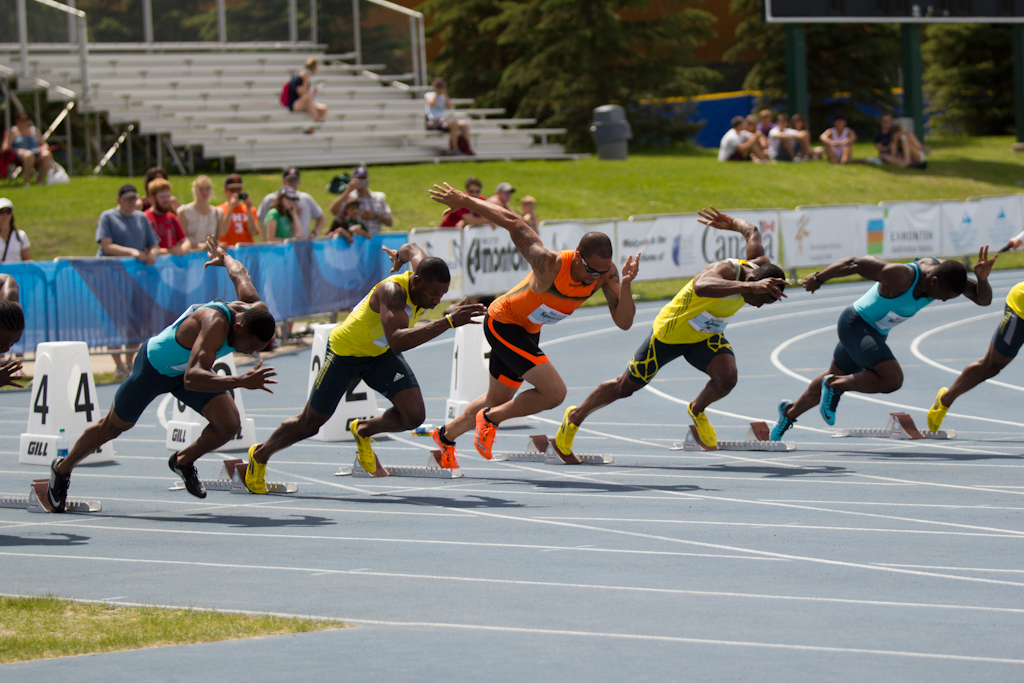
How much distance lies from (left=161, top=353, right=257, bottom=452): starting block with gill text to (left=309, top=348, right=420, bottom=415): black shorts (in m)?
1.91

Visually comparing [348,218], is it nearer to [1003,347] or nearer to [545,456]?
[545,456]

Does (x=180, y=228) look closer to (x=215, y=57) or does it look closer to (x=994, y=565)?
(x=994, y=565)

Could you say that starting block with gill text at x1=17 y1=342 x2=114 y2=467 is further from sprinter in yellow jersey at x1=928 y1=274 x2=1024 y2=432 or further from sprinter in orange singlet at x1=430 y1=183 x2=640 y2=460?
sprinter in yellow jersey at x1=928 y1=274 x2=1024 y2=432

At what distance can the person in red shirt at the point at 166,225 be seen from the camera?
15.8 m

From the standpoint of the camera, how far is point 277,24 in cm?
3062

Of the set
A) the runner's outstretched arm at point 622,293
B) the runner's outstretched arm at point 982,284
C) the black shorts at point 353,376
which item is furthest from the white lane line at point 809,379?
the black shorts at point 353,376

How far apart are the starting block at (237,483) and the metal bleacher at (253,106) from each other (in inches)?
694

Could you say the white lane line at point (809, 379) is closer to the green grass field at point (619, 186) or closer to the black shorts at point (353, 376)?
the black shorts at point (353, 376)

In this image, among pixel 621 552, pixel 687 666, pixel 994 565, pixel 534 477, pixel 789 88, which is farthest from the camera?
pixel 789 88

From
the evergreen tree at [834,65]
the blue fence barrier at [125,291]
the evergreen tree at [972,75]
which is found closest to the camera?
the blue fence barrier at [125,291]

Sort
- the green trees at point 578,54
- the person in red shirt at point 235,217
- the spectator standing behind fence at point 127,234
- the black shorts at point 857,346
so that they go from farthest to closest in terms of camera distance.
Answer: the green trees at point 578,54
the person in red shirt at point 235,217
the spectator standing behind fence at point 127,234
the black shorts at point 857,346

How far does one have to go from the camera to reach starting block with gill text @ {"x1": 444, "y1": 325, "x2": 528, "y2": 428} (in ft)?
37.6

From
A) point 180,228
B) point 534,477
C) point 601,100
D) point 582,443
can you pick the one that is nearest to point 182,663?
point 534,477

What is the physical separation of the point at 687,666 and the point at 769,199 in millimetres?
27470
